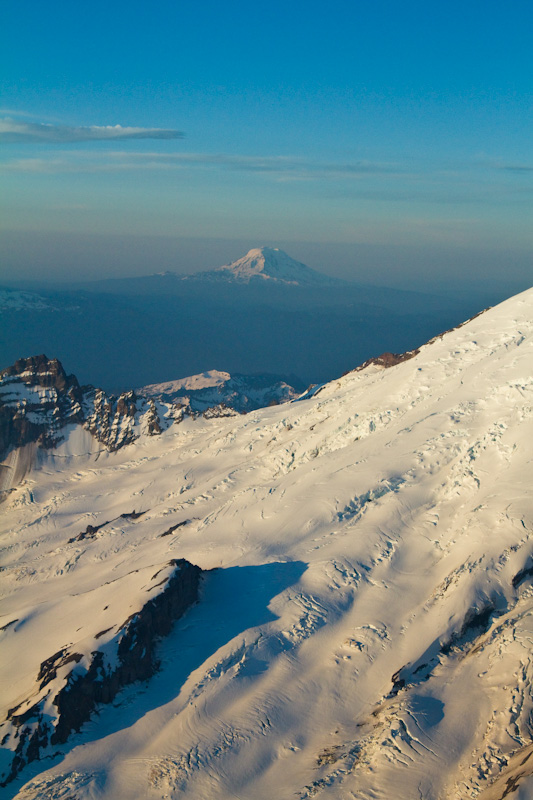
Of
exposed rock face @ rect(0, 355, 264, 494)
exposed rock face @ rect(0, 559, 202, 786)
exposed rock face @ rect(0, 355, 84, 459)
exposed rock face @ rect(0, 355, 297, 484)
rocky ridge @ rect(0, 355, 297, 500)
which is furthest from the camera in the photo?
exposed rock face @ rect(0, 355, 84, 459)

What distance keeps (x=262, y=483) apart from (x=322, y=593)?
40198 millimetres

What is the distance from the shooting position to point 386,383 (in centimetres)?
10669

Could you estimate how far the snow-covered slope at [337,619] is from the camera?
40.7 meters

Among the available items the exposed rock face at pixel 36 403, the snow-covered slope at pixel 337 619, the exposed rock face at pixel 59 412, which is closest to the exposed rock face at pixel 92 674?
the snow-covered slope at pixel 337 619

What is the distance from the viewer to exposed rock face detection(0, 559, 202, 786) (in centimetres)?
4588

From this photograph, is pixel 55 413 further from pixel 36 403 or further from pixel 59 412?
pixel 36 403

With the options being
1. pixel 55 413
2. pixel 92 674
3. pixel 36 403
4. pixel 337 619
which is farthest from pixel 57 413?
pixel 337 619

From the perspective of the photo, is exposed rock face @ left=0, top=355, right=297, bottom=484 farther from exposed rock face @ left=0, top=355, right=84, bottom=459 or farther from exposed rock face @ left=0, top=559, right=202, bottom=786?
exposed rock face @ left=0, top=559, right=202, bottom=786

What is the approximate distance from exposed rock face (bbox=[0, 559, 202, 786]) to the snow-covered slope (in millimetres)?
419

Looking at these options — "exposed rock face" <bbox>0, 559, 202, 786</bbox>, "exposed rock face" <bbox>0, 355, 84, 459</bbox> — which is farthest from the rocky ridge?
"exposed rock face" <bbox>0, 559, 202, 786</bbox>

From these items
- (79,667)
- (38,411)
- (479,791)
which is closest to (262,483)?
(79,667)

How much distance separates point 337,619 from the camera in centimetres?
5531

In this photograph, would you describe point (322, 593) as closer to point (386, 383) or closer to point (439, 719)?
point (439, 719)

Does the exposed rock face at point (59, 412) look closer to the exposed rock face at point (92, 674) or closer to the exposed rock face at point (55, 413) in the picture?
the exposed rock face at point (55, 413)
